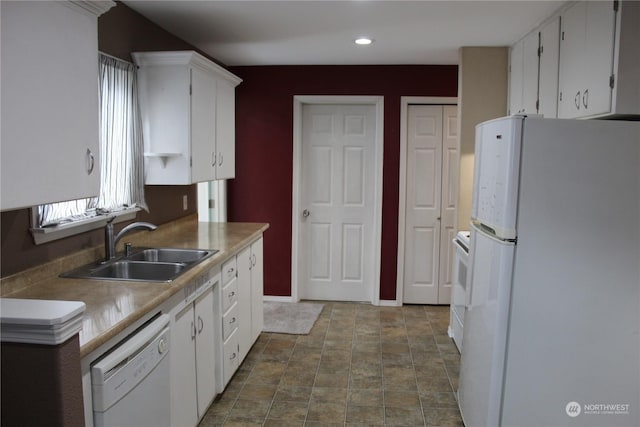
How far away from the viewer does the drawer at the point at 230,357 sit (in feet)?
10.2

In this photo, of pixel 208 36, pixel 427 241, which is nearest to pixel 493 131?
pixel 208 36

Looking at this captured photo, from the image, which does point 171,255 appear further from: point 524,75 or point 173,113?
point 524,75

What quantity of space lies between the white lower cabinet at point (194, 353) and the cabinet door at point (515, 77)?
2.49m

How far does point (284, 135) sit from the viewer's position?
197 inches

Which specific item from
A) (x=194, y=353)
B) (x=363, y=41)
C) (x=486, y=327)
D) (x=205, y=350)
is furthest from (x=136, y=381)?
(x=363, y=41)

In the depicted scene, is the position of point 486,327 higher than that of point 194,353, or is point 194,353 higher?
point 486,327

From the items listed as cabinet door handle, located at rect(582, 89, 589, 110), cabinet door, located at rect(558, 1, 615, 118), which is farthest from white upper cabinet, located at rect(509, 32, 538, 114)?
cabinet door handle, located at rect(582, 89, 589, 110)

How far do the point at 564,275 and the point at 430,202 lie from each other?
2879 millimetres

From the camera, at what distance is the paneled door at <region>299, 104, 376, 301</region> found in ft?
16.7

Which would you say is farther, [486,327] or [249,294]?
[249,294]

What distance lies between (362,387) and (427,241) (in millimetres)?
2130

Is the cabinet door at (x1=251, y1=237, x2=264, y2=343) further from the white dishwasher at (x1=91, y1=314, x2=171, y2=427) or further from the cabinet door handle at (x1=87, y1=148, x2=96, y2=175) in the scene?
the cabinet door handle at (x1=87, y1=148, x2=96, y2=175)

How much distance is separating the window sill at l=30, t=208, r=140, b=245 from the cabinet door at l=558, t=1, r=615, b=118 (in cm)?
255

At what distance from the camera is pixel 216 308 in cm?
295
